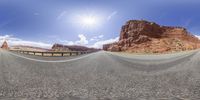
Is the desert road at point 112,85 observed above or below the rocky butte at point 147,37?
below

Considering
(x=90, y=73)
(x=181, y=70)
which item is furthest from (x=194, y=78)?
(x=90, y=73)

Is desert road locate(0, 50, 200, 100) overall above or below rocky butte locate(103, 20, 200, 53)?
below

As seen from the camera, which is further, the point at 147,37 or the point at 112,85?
the point at 147,37

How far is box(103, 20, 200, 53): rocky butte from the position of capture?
145 metres

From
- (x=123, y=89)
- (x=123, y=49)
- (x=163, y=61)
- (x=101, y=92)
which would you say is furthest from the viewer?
(x=123, y=49)

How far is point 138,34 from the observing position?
495ft

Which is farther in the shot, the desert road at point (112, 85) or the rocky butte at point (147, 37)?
the rocky butte at point (147, 37)

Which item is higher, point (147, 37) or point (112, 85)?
point (147, 37)

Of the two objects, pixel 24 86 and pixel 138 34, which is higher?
pixel 138 34

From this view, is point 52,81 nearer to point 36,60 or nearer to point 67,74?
point 67,74

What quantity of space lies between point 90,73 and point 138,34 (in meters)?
137

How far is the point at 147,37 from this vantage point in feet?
→ 487

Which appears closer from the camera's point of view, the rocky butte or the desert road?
the desert road

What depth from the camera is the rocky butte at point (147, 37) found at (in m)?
145
